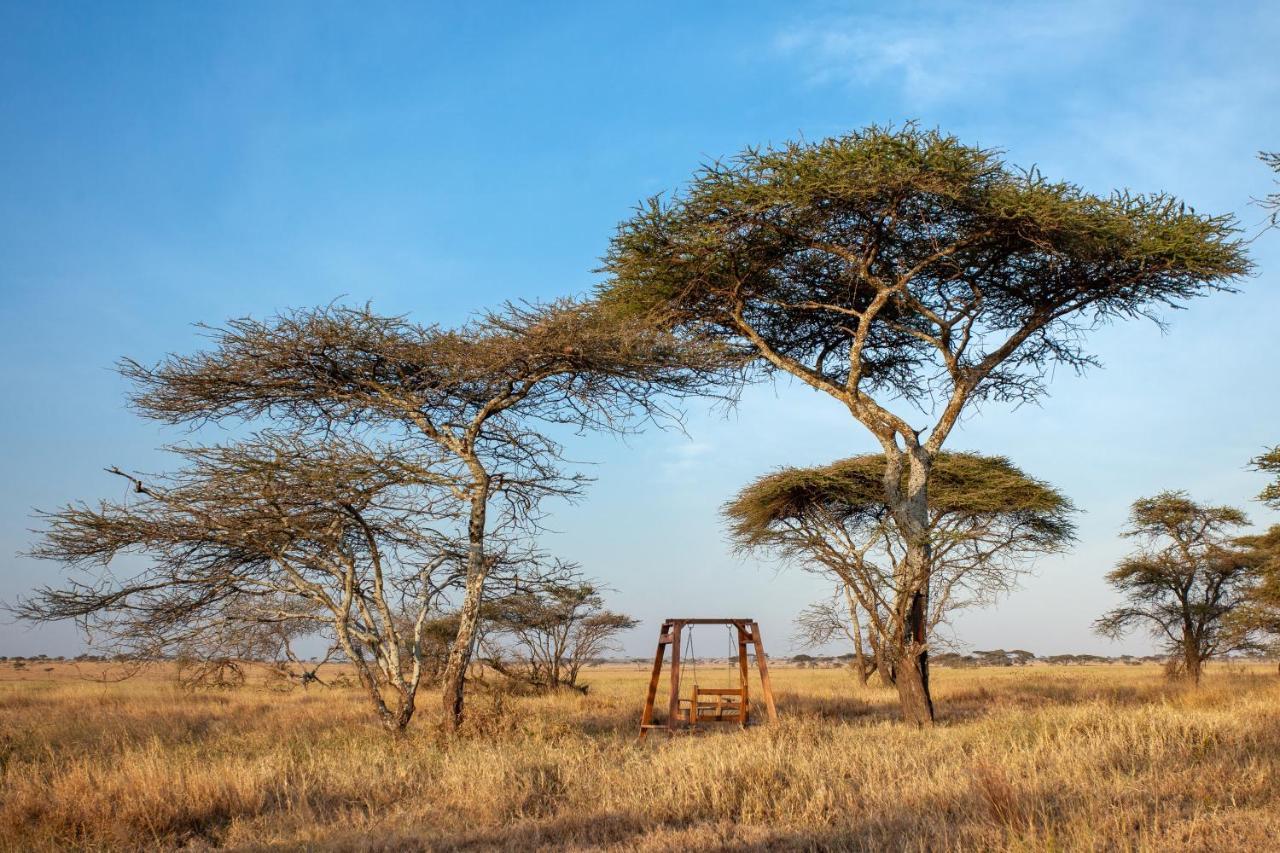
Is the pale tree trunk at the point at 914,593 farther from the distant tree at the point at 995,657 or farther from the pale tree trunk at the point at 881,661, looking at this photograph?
the distant tree at the point at 995,657

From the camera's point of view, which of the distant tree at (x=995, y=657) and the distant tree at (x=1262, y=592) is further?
the distant tree at (x=995, y=657)

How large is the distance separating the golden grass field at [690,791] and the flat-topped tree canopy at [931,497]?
8.99 meters

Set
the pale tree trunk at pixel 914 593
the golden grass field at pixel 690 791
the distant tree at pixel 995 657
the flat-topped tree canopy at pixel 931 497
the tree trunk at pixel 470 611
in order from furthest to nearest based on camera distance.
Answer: the distant tree at pixel 995 657, the flat-topped tree canopy at pixel 931 497, the pale tree trunk at pixel 914 593, the tree trunk at pixel 470 611, the golden grass field at pixel 690 791

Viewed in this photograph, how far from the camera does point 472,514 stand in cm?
1402

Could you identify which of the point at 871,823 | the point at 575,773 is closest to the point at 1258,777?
the point at 871,823

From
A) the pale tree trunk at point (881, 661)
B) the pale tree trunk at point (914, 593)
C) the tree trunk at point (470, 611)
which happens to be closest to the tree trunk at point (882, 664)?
the pale tree trunk at point (881, 661)

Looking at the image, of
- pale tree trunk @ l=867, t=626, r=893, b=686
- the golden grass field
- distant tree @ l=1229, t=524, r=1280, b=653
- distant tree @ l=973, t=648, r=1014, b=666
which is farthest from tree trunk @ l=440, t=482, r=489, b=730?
distant tree @ l=973, t=648, r=1014, b=666

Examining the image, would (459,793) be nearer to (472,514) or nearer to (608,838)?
(608,838)

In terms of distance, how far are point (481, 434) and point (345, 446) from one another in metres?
2.81

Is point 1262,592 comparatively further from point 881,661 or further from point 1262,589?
point 881,661

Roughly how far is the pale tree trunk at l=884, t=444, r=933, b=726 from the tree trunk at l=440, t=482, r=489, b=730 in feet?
21.9

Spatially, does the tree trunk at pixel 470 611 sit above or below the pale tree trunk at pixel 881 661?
above

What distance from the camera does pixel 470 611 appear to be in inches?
547

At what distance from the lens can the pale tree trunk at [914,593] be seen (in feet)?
49.2
